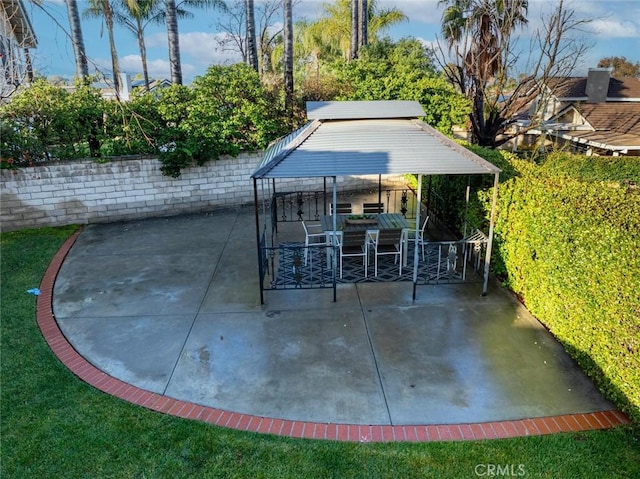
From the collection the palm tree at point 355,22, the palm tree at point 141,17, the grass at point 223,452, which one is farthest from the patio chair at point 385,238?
the palm tree at point 141,17

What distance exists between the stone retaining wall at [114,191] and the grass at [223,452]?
23.7ft

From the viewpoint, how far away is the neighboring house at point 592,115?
18.0 m

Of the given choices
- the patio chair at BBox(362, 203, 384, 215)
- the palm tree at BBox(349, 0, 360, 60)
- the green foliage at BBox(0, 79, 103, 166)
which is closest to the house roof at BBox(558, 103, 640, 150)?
the palm tree at BBox(349, 0, 360, 60)

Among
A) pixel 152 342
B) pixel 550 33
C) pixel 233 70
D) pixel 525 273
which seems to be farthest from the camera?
pixel 550 33

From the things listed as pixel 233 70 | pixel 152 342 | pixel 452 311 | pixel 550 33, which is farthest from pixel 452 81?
pixel 152 342

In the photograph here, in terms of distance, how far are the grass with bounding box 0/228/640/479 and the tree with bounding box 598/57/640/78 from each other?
200 ft

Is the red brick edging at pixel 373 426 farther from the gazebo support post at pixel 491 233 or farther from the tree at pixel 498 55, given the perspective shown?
the tree at pixel 498 55

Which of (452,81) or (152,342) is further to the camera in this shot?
(452,81)

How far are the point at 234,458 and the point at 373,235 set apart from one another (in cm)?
454

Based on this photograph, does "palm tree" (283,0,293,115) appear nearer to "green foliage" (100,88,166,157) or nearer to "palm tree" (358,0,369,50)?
"green foliage" (100,88,166,157)

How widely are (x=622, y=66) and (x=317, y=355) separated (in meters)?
64.6

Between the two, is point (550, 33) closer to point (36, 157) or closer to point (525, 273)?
point (525, 273)

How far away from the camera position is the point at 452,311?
6566 millimetres

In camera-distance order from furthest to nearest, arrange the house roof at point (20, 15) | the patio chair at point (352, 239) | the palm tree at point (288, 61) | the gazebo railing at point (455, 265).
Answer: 1. the palm tree at point (288, 61)
2. the patio chair at point (352, 239)
3. the gazebo railing at point (455, 265)
4. the house roof at point (20, 15)
